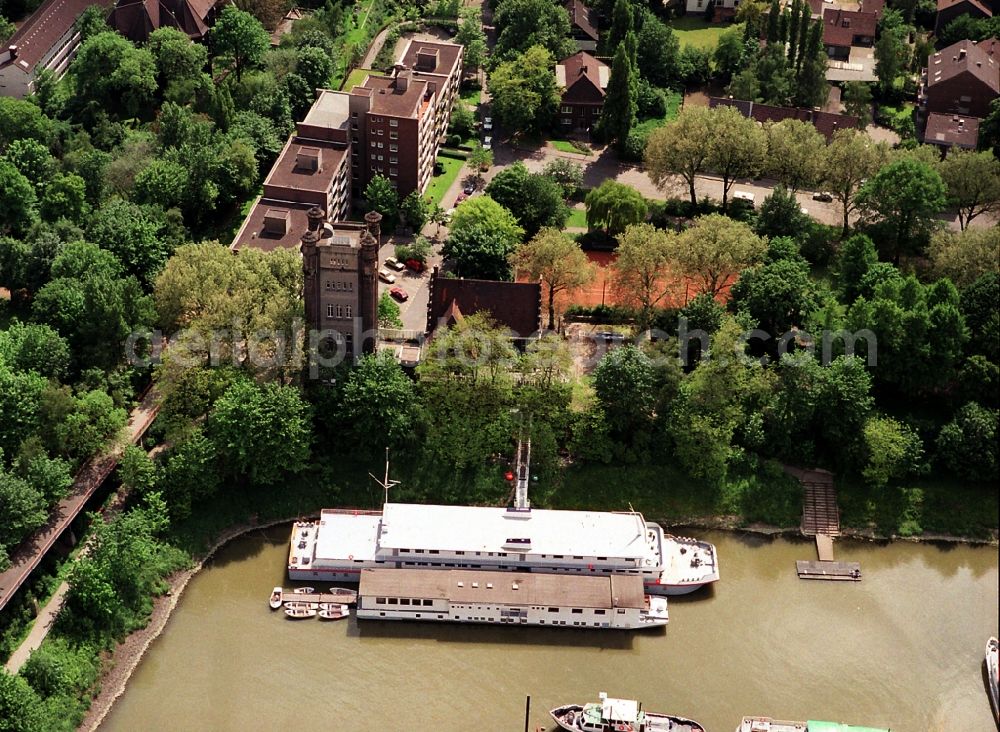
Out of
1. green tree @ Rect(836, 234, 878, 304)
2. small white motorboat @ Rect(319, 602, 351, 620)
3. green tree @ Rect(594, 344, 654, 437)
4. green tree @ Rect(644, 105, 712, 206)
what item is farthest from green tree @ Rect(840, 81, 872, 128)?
small white motorboat @ Rect(319, 602, 351, 620)

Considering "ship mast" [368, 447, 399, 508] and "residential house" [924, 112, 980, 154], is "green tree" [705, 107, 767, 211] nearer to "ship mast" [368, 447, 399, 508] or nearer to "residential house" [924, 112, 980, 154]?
"residential house" [924, 112, 980, 154]

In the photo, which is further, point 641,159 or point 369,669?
point 641,159

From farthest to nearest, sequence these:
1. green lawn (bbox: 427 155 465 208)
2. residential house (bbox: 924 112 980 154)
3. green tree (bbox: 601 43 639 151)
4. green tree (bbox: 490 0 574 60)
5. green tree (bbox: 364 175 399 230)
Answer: green tree (bbox: 490 0 574 60)
green tree (bbox: 601 43 639 151)
residential house (bbox: 924 112 980 154)
green lawn (bbox: 427 155 465 208)
green tree (bbox: 364 175 399 230)

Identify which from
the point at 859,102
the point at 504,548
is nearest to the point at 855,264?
the point at 859,102

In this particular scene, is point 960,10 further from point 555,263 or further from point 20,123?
point 20,123

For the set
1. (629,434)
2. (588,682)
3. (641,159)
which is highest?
(641,159)

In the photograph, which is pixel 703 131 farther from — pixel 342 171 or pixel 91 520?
pixel 91 520

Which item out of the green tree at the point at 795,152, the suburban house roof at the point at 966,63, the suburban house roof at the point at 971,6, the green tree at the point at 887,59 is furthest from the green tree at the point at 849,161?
the suburban house roof at the point at 971,6

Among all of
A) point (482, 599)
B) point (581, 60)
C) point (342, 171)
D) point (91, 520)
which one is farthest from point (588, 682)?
point (581, 60)
